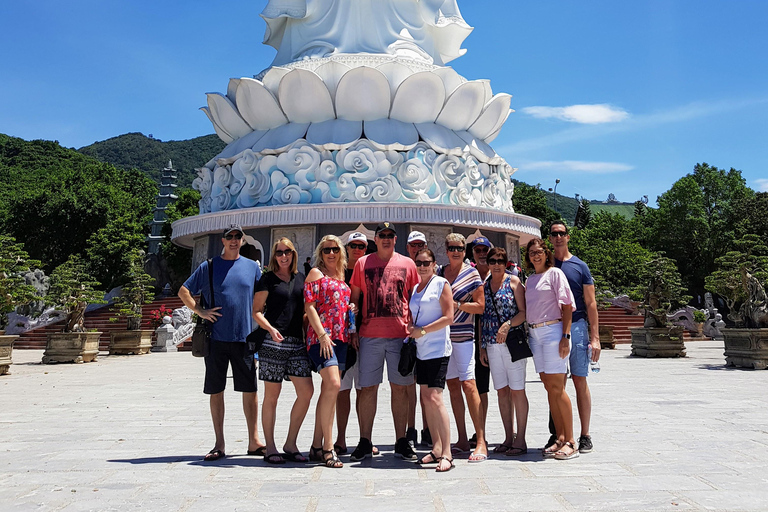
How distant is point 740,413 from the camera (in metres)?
6.30

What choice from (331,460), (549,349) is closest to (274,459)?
(331,460)

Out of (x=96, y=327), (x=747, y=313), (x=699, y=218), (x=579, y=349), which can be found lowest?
(x=96, y=327)

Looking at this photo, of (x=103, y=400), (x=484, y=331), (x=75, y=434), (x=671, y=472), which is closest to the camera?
(x=671, y=472)

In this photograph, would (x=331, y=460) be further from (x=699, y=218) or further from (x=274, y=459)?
(x=699, y=218)

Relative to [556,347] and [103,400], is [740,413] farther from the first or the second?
[103,400]

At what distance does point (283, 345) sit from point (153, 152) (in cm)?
8129

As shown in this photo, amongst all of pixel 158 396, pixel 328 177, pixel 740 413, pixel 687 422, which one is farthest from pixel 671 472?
pixel 328 177

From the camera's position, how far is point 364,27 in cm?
1828

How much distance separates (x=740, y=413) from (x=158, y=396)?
21.4ft

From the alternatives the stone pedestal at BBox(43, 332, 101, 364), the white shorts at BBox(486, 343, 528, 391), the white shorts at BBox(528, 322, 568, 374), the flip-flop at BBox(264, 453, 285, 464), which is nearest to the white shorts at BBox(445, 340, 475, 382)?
the white shorts at BBox(486, 343, 528, 391)

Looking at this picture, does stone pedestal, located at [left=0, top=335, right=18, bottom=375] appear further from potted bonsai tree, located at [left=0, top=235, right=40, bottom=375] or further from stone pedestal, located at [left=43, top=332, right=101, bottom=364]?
stone pedestal, located at [left=43, top=332, right=101, bottom=364]

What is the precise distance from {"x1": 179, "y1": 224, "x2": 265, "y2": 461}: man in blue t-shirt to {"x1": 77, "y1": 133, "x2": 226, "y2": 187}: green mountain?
70519 millimetres

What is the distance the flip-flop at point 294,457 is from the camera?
453cm

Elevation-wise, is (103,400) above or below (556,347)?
below
